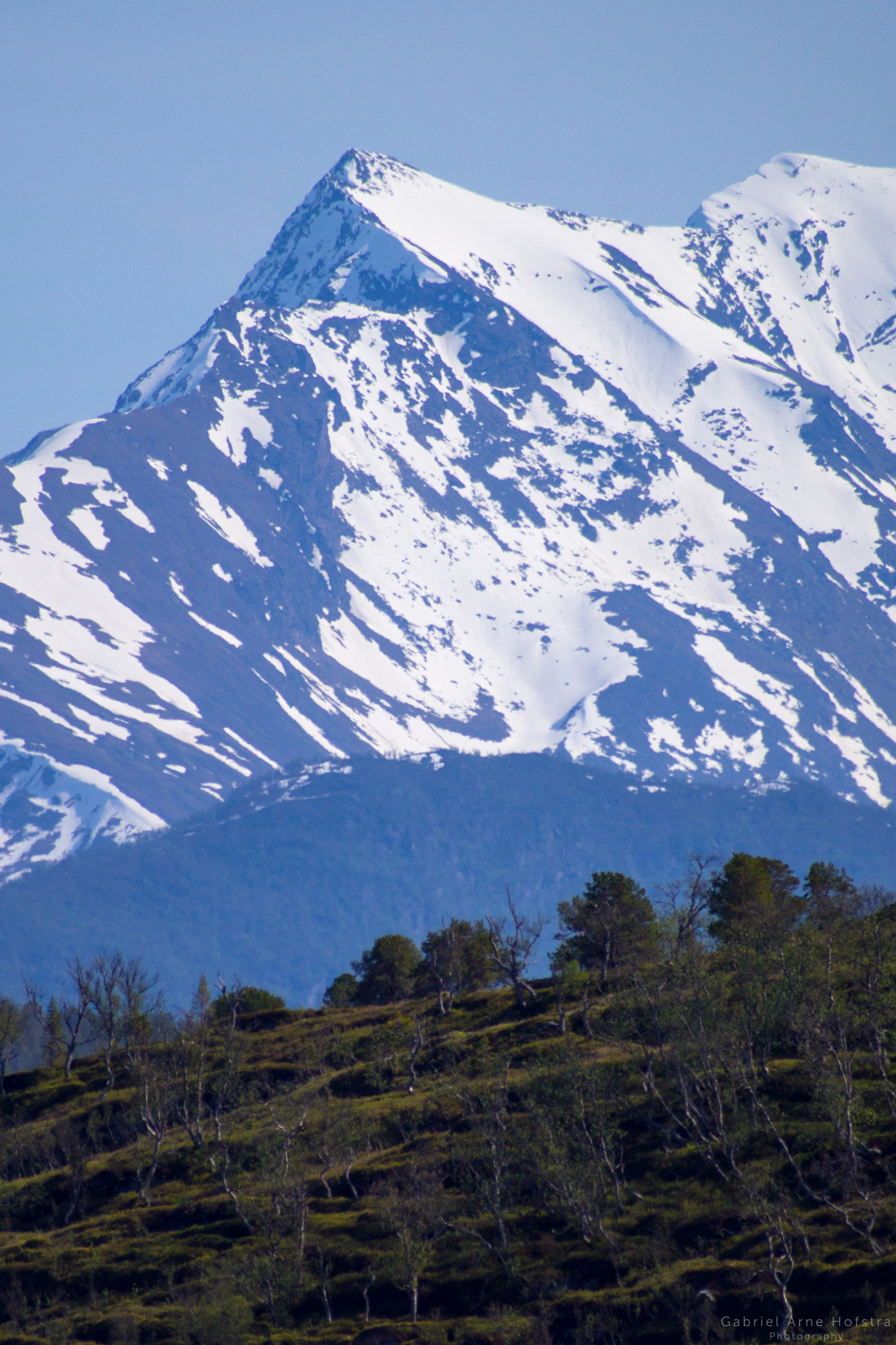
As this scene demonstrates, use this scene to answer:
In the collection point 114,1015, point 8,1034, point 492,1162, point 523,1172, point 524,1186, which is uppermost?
point 114,1015

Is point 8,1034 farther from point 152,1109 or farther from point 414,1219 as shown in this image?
point 414,1219

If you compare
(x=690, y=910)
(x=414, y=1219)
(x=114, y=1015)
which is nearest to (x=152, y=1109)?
(x=114, y=1015)

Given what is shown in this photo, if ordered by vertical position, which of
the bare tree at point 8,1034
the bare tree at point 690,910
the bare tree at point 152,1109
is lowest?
the bare tree at point 152,1109

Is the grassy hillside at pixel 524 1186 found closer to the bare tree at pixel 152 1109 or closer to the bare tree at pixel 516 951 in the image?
the bare tree at pixel 152 1109

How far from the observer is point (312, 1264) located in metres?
87.2

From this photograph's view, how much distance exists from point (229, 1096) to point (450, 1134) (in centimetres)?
2568

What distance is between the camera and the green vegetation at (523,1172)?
76.7 m

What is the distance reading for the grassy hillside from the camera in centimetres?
7625

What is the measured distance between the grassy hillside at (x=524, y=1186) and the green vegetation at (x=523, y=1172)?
0.75 ft

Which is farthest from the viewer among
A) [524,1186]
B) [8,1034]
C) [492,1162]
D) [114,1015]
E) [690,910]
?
[8,1034]

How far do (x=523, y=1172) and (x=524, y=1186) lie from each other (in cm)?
127

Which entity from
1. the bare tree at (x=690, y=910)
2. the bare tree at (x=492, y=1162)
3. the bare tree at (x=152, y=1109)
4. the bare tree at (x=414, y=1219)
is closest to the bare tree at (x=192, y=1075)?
the bare tree at (x=152, y=1109)

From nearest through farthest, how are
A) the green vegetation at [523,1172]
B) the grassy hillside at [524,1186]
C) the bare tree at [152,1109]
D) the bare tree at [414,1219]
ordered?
the grassy hillside at [524,1186] < the green vegetation at [523,1172] < the bare tree at [414,1219] < the bare tree at [152,1109]

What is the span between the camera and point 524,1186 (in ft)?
299
